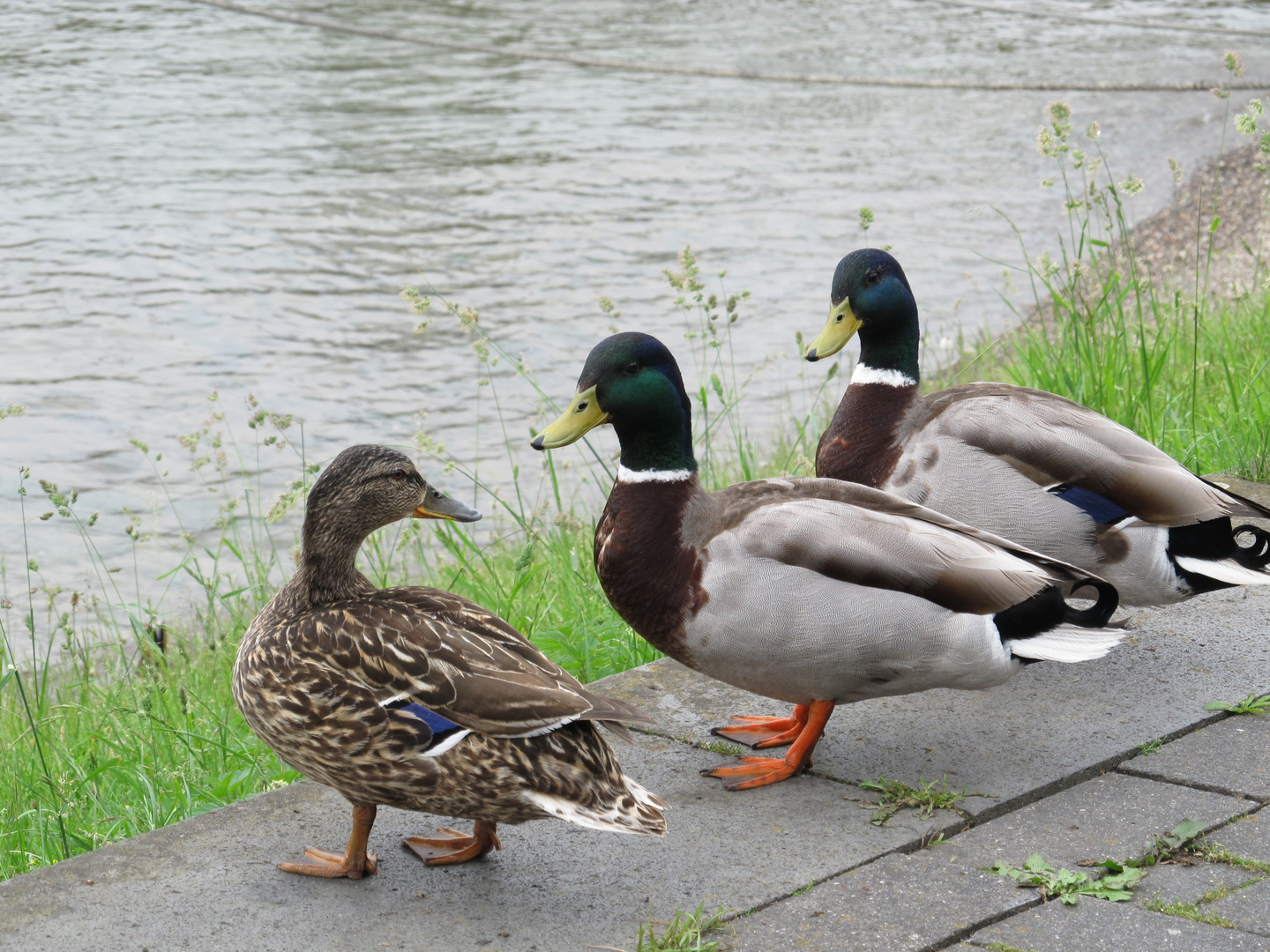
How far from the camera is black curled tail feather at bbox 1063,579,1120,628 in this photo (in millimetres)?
2994

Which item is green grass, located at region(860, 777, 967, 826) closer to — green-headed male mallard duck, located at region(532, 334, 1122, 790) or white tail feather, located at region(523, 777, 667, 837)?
green-headed male mallard duck, located at region(532, 334, 1122, 790)

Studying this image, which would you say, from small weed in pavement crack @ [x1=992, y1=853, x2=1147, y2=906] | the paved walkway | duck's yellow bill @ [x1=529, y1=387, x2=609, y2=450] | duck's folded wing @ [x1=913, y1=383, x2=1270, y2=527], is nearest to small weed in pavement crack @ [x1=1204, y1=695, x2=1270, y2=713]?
the paved walkway

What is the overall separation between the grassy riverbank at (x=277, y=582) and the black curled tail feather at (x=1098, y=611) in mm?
1155

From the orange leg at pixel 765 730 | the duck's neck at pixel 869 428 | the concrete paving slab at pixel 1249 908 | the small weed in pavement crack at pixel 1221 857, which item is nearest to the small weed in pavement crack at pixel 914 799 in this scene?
the orange leg at pixel 765 730

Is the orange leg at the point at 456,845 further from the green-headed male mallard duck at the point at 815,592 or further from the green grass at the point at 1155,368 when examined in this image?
the green grass at the point at 1155,368

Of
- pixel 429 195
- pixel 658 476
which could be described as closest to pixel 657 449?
pixel 658 476

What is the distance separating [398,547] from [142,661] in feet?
2.90

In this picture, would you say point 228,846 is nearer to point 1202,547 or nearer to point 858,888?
point 858,888

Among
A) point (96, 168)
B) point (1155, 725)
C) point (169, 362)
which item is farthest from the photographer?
point (96, 168)

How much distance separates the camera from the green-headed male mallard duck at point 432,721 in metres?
2.50

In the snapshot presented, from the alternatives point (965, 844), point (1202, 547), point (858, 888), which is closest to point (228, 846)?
point (858, 888)

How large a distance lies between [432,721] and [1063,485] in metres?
1.69

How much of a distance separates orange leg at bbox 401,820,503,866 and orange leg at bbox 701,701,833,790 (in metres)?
0.49

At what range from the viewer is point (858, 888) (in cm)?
251
